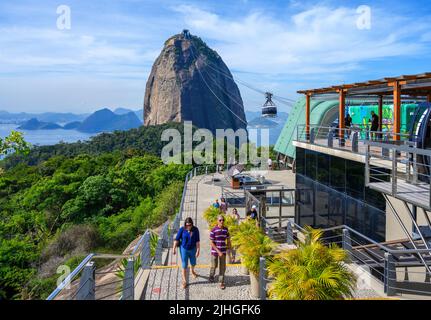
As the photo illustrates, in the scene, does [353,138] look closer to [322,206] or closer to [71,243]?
[322,206]

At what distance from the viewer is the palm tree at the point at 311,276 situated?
528 centimetres

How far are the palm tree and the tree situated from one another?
16.0 feet

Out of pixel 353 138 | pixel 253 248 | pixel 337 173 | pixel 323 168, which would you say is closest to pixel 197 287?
pixel 253 248

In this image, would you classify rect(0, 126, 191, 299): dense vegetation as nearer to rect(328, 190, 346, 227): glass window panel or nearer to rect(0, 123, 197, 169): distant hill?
rect(328, 190, 346, 227): glass window panel

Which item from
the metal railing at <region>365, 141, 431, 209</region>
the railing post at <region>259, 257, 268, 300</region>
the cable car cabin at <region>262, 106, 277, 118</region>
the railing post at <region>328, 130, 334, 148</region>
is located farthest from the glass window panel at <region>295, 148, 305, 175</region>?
the cable car cabin at <region>262, 106, 277, 118</region>

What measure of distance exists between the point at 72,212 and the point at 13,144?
27.1 m

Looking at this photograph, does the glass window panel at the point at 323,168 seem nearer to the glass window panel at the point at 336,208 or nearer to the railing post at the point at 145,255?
the glass window panel at the point at 336,208

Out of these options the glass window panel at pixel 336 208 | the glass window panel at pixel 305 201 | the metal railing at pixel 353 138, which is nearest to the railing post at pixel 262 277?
the metal railing at pixel 353 138

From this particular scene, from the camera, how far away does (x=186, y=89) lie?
5197 inches

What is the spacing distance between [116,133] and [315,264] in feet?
307

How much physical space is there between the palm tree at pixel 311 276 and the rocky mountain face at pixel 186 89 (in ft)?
396
